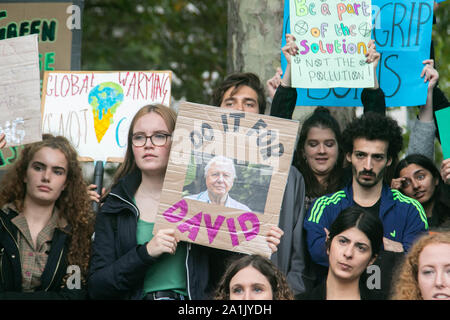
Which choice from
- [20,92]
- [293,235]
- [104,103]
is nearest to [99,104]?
[104,103]

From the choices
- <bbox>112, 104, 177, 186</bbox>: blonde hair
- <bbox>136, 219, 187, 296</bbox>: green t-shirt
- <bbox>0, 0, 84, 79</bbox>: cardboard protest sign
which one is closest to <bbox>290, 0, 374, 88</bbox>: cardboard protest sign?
<bbox>112, 104, 177, 186</bbox>: blonde hair

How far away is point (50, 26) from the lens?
242 inches

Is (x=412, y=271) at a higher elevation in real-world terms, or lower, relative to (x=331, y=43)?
lower

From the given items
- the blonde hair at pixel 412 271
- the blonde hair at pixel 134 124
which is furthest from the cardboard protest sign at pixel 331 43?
the blonde hair at pixel 412 271

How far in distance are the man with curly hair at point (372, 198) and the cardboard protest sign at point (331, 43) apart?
14.7 inches

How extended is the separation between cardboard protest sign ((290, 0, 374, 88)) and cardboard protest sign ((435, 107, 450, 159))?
1.64 ft

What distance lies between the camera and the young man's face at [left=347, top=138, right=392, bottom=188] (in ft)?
15.2

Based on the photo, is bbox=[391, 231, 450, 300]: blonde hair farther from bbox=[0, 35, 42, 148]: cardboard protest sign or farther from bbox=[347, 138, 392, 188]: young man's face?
bbox=[0, 35, 42, 148]: cardboard protest sign

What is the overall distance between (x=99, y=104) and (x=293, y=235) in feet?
6.09

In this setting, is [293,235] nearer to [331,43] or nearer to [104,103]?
[331,43]

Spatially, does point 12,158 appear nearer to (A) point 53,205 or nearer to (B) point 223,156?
(A) point 53,205

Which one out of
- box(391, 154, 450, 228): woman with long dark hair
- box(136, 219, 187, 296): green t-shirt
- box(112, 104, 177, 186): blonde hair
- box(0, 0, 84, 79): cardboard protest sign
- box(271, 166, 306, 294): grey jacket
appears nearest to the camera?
box(136, 219, 187, 296): green t-shirt

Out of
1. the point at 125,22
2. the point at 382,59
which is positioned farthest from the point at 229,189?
the point at 125,22
